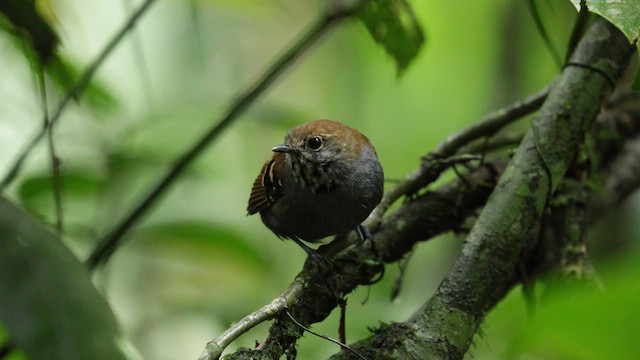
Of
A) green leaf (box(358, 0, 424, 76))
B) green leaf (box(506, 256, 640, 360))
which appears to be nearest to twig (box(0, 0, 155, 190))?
green leaf (box(358, 0, 424, 76))

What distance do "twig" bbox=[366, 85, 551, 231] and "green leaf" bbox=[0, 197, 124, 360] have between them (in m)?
1.34

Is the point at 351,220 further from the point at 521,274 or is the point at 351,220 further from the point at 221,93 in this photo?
the point at 221,93

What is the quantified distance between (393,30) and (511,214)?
37.3 inches

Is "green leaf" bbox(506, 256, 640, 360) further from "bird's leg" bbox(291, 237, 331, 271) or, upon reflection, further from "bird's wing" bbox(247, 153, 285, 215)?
"bird's wing" bbox(247, 153, 285, 215)

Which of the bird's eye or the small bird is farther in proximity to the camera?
the bird's eye

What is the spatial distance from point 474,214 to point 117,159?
5.40 feet

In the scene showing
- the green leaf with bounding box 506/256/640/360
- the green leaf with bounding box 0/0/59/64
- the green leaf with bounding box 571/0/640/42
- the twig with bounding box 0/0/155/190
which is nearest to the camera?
the green leaf with bounding box 506/256/640/360

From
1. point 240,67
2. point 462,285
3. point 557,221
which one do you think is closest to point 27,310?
point 462,285

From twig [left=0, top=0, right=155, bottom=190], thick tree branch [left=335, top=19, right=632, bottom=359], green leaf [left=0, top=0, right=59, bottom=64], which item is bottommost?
thick tree branch [left=335, top=19, right=632, bottom=359]

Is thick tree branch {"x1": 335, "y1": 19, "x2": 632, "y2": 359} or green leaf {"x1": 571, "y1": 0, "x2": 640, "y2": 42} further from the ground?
green leaf {"x1": 571, "y1": 0, "x2": 640, "y2": 42}

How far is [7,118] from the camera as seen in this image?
458 cm

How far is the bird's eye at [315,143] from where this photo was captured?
246 centimetres

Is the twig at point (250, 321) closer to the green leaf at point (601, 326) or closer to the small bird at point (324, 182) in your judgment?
the small bird at point (324, 182)

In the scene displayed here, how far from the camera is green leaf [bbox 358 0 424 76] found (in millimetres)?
2730
